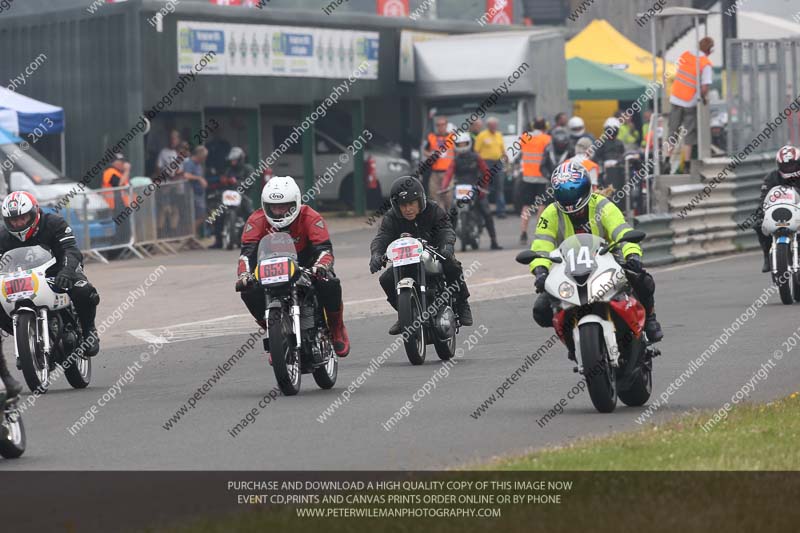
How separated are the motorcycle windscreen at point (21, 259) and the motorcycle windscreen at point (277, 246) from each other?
2064 mm

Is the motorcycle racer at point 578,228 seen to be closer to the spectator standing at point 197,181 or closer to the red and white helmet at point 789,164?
the red and white helmet at point 789,164

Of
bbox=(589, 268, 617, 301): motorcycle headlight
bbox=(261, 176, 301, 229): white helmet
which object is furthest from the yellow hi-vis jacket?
bbox=(261, 176, 301, 229): white helmet

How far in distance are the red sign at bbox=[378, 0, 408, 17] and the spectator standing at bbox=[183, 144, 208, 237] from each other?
10538 mm

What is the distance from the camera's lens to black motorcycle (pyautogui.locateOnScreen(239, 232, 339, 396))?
11477mm

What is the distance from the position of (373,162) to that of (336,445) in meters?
25.7

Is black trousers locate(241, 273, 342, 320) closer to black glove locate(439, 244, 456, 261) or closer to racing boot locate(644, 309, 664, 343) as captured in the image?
black glove locate(439, 244, 456, 261)

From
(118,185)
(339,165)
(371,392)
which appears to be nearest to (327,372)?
(371,392)

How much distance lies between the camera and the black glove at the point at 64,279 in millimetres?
12672

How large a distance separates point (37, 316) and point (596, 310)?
4.66 meters

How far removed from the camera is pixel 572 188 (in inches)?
414

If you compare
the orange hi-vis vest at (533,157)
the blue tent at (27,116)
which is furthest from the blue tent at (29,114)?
the orange hi-vis vest at (533,157)

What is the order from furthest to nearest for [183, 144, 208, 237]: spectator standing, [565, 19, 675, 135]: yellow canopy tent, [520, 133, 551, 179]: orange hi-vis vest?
[565, 19, 675, 135]: yellow canopy tent
[183, 144, 208, 237]: spectator standing
[520, 133, 551, 179]: orange hi-vis vest

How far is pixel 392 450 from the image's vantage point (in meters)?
9.22
